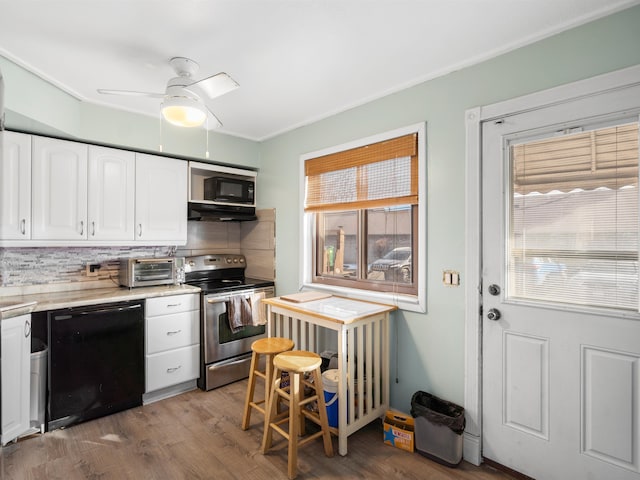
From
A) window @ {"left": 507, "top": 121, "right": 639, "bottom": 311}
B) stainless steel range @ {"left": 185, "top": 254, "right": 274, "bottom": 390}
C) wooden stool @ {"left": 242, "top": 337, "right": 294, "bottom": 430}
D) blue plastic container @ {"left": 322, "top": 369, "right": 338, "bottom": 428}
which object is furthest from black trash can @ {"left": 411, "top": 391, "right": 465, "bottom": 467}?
stainless steel range @ {"left": 185, "top": 254, "right": 274, "bottom": 390}

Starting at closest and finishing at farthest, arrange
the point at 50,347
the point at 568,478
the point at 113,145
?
the point at 568,478
the point at 50,347
the point at 113,145

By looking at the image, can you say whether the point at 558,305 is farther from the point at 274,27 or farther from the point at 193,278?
the point at 193,278

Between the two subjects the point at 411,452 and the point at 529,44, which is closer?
the point at 529,44

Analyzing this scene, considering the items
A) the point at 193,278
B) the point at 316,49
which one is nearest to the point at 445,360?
the point at 316,49

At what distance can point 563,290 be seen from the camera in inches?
78.7

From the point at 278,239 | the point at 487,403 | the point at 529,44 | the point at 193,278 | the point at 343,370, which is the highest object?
the point at 529,44

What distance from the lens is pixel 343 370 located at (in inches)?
91.0

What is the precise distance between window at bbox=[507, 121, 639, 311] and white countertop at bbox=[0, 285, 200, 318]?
8.59 ft

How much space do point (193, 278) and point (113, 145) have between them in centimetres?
146

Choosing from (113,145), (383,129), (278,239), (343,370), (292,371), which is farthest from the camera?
(278,239)

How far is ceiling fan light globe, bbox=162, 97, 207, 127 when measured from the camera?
2.14 meters

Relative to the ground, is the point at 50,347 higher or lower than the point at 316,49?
lower

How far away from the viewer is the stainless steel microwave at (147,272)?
3199mm

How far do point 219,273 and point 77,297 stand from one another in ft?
4.69
